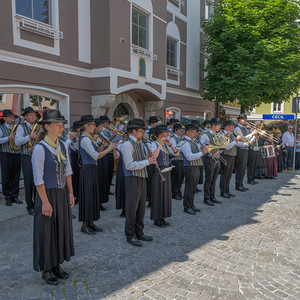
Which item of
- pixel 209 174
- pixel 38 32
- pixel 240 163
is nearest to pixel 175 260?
pixel 209 174

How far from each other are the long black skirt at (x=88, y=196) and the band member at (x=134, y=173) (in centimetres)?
Answer: 82

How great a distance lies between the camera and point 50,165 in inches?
142

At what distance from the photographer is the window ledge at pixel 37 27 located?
26.7ft

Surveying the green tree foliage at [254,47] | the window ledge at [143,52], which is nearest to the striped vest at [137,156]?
the window ledge at [143,52]

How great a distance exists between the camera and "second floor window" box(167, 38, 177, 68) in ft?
50.9

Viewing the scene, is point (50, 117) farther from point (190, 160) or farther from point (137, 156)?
point (190, 160)

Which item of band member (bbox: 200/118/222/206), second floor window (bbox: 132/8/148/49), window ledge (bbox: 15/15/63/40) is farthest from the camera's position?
second floor window (bbox: 132/8/148/49)

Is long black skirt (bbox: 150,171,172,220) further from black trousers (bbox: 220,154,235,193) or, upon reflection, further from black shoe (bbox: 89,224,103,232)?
black trousers (bbox: 220,154,235,193)

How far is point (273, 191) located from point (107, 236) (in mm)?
6259

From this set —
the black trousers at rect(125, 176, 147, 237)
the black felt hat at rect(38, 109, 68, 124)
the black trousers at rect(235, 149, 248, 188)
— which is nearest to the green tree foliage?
the black trousers at rect(235, 149, 248, 188)

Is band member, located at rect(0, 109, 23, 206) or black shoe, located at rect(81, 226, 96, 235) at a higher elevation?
band member, located at rect(0, 109, 23, 206)

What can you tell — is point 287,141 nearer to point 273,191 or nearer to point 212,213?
point 273,191

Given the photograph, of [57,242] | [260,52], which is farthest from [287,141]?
[57,242]

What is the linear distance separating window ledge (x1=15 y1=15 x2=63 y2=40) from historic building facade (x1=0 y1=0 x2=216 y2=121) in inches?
1.1
